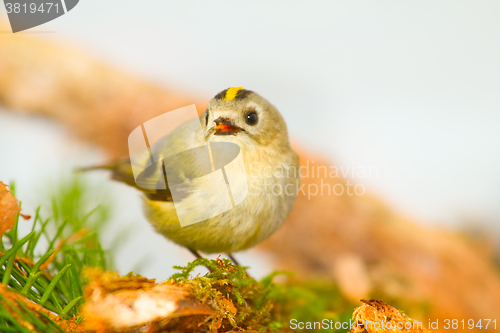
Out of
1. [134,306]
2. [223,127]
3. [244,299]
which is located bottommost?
[244,299]

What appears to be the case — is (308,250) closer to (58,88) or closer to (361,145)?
(361,145)

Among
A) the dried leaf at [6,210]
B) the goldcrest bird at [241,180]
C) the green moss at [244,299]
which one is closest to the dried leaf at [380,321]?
the green moss at [244,299]

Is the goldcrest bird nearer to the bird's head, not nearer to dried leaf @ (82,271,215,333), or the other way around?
the bird's head

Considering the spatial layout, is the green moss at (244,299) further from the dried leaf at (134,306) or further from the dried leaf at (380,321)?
the dried leaf at (380,321)

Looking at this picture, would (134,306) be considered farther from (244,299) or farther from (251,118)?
(251,118)

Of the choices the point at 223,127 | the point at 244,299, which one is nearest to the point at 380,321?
the point at 244,299

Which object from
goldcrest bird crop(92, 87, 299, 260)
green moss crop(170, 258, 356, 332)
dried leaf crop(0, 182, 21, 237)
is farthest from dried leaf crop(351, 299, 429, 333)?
dried leaf crop(0, 182, 21, 237)

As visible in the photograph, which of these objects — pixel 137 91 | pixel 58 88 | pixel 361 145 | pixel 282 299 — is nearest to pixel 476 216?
pixel 361 145
